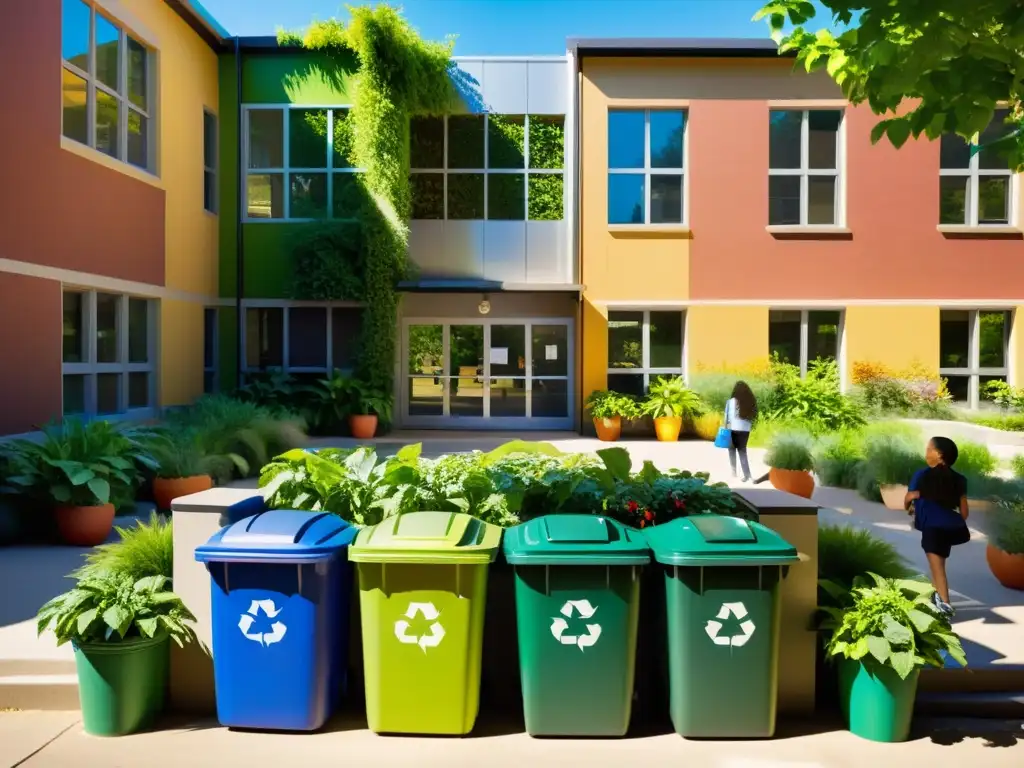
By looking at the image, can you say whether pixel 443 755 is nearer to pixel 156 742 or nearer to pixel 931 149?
pixel 156 742

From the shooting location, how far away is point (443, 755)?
12.5ft

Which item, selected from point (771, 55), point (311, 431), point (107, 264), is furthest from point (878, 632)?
point (771, 55)

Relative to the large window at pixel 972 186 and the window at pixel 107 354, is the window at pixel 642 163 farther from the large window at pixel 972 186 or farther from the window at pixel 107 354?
the window at pixel 107 354

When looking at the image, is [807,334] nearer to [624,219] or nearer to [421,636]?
[624,219]

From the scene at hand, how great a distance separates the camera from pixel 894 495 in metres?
9.53

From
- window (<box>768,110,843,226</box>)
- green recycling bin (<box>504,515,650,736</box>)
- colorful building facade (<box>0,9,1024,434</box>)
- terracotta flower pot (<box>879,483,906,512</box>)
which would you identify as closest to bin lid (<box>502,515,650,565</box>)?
green recycling bin (<box>504,515,650,736</box>)

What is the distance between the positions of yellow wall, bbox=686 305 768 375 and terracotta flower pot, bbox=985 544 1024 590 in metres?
10.3

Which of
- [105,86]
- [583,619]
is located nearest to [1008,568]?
[583,619]

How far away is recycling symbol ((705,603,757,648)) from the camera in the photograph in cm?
383

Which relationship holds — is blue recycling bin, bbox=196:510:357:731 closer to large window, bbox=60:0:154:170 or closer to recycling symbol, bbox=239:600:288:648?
recycling symbol, bbox=239:600:288:648

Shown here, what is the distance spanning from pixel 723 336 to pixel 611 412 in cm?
289

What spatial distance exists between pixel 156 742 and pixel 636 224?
14365 mm

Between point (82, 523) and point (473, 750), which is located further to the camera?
point (82, 523)

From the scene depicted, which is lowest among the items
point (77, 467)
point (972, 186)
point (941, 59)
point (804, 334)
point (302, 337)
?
point (77, 467)
